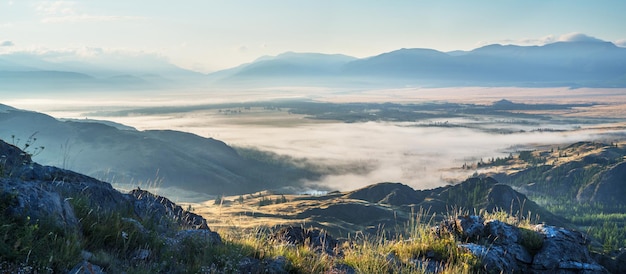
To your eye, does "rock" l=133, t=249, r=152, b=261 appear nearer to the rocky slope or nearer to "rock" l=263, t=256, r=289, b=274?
the rocky slope

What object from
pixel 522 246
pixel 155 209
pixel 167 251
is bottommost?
pixel 522 246

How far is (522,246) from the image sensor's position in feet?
40.0

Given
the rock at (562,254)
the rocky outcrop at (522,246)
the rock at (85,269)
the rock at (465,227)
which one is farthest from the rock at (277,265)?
the rock at (562,254)

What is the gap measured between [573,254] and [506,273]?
9.40ft

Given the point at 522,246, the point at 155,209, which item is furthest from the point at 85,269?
the point at 522,246

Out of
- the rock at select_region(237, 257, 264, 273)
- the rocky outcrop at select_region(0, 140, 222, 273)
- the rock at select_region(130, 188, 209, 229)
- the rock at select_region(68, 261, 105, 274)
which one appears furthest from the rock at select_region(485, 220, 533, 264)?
the rock at select_region(68, 261, 105, 274)

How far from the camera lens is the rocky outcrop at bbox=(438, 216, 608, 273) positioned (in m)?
11.2

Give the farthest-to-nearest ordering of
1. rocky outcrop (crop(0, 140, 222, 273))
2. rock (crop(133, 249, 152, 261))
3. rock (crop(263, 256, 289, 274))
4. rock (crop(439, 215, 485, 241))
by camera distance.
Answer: rock (crop(439, 215, 485, 241)), rock (crop(263, 256, 289, 274)), rock (crop(133, 249, 152, 261)), rocky outcrop (crop(0, 140, 222, 273))

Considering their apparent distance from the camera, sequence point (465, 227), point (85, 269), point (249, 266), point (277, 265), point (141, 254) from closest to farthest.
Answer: point (85, 269) → point (141, 254) → point (249, 266) → point (277, 265) → point (465, 227)

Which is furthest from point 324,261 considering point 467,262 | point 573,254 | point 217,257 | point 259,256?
point 573,254

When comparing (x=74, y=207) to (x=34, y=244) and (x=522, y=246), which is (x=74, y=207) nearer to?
(x=34, y=244)

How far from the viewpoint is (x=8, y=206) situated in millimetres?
7848

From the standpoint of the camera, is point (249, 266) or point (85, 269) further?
point (249, 266)

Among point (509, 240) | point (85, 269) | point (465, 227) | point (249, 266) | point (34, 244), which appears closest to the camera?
point (85, 269)
